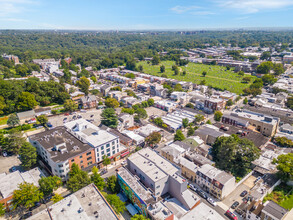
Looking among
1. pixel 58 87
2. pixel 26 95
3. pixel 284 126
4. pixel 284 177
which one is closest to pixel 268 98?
pixel 284 126

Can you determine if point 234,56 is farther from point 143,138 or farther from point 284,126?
point 143,138

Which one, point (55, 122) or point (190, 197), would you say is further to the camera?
point (55, 122)

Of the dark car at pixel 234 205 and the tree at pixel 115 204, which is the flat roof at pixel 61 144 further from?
the dark car at pixel 234 205

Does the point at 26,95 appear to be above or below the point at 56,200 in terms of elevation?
above

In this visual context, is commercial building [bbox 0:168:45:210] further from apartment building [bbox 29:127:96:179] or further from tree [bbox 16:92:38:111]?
tree [bbox 16:92:38:111]

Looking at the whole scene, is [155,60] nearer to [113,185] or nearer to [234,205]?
[113,185]

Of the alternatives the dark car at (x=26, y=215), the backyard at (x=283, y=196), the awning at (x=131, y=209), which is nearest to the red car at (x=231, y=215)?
the backyard at (x=283, y=196)

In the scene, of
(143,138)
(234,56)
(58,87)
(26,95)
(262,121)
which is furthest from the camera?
(234,56)
